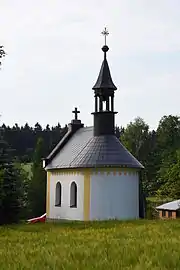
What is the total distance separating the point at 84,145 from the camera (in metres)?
31.5

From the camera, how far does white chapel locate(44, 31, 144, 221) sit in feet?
97.2

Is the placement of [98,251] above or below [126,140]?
below

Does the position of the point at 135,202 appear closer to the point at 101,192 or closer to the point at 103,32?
the point at 101,192

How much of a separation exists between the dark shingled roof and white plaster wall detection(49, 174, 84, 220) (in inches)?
30.1

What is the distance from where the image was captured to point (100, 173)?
29.7 metres

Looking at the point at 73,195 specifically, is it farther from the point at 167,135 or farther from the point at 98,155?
the point at 167,135

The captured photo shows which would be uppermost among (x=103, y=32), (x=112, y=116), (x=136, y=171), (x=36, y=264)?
(x=103, y=32)

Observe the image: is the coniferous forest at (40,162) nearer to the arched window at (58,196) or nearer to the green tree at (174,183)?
the green tree at (174,183)

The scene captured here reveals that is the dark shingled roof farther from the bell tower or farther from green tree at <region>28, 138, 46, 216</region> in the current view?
green tree at <region>28, 138, 46, 216</region>

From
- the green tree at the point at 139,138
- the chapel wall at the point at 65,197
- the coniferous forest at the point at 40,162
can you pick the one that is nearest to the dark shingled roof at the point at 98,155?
the chapel wall at the point at 65,197

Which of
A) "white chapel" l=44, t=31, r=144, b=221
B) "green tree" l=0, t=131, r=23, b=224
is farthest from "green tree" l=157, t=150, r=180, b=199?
"green tree" l=0, t=131, r=23, b=224

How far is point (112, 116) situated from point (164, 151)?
36.2 m

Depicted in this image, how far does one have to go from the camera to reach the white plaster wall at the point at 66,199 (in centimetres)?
3022

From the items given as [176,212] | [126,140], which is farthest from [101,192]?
[126,140]
